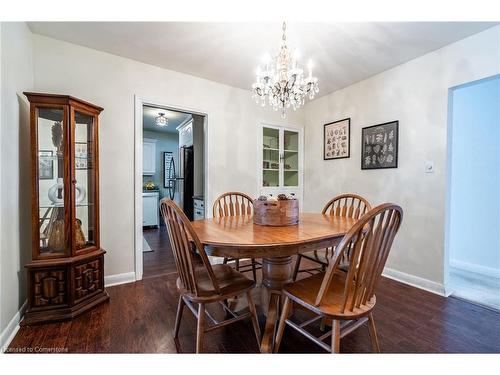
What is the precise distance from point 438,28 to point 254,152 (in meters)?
2.24

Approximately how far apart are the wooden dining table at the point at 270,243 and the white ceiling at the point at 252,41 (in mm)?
1614

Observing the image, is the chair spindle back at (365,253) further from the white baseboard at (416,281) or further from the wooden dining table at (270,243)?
the white baseboard at (416,281)

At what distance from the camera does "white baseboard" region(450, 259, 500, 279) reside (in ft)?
8.89

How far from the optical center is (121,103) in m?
2.52

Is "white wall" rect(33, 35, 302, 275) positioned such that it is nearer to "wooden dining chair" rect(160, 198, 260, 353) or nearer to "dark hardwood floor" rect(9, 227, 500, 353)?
"dark hardwood floor" rect(9, 227, 500, 353)

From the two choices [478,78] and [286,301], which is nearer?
[286,301]

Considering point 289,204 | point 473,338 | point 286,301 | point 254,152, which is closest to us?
point 286,301

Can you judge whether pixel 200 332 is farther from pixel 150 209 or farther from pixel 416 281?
pixel 150 209

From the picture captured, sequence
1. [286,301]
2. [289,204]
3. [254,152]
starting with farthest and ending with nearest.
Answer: [254,152] → [289,204] → [286,301]

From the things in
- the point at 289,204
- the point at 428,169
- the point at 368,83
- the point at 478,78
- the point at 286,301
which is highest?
the point at 368,83

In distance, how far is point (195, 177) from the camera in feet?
13.6

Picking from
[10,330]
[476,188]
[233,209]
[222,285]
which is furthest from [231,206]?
[476,188]
